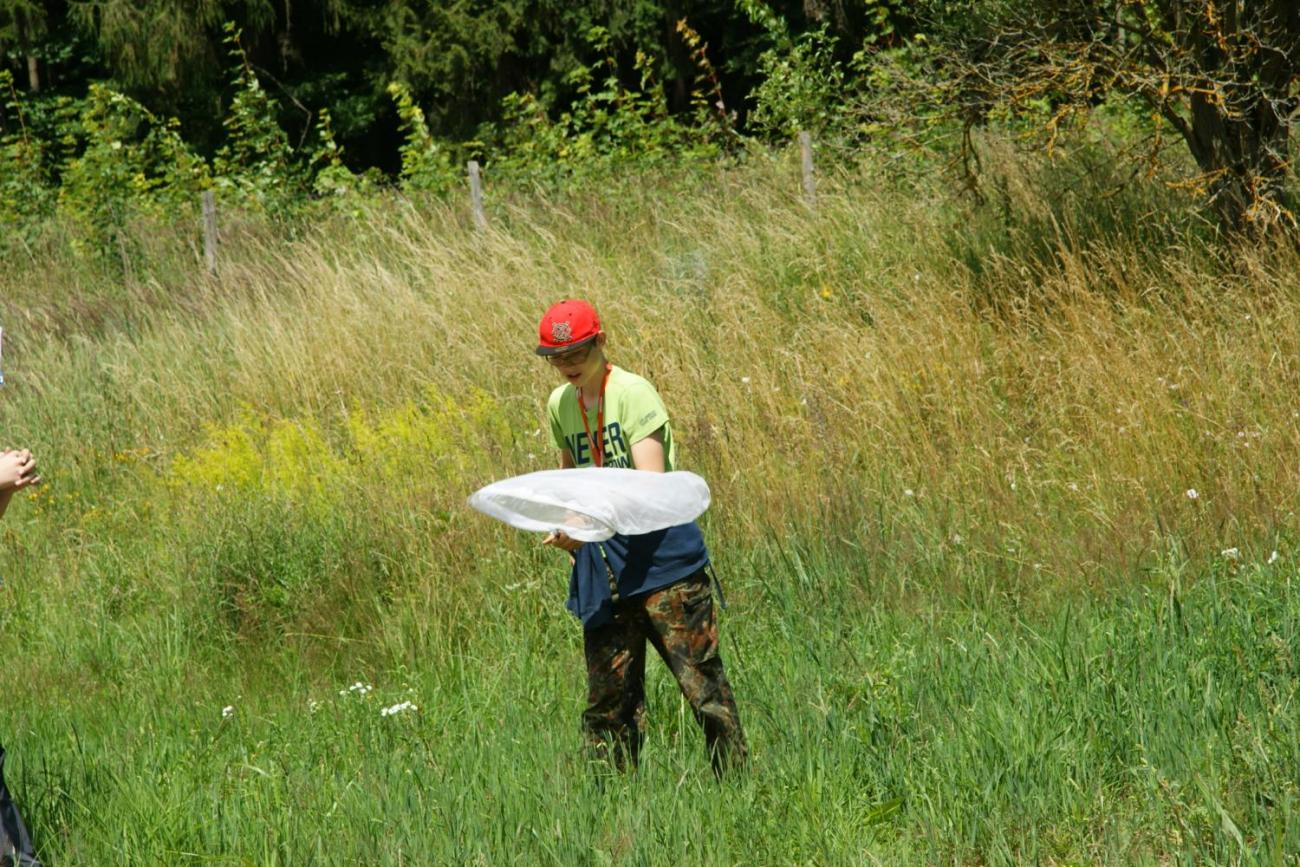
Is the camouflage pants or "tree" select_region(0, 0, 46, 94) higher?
"tree" select_region(0, 0, 46, 94)

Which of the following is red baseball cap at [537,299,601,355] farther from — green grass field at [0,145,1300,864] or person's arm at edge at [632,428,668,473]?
green grass field at [0,145,1300,864]

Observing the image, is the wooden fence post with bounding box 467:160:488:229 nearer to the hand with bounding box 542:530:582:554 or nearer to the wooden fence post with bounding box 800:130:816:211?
the wooden fence post with bounding box 800:130:816:211

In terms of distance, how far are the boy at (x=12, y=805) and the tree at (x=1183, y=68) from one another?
19.2ft

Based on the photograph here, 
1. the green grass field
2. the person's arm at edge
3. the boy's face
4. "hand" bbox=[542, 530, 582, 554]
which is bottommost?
the green grass field

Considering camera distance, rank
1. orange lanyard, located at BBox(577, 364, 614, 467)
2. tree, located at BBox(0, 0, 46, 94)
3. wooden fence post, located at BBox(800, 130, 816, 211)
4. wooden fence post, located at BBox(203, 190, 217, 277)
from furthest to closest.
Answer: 1. tree, located at BBox(0, 0, 46, 94)
2. wooden fence post, located at BBox(203, 190, 217, 277)
3. wooden fence post, located at BBox(800, 130, 816, 211)
4. orange lanyard, located at BBox(577, 364, 614, 467)

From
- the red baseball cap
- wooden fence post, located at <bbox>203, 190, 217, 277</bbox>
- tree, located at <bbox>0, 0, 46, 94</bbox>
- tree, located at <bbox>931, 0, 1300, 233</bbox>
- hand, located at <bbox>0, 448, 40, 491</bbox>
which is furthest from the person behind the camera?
tree, located at <bbox>0, 0, 46, 94</bbox>

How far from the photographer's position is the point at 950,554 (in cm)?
596

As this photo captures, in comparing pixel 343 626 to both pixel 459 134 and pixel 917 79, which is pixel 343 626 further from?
pixel 459 134

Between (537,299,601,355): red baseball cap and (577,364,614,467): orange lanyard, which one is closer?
(537,299,601,355): red baseball cap

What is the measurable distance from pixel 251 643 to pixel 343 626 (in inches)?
17.8

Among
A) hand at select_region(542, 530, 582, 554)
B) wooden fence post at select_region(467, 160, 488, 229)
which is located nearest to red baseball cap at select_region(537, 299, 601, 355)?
hand at select_region(542, 530, 582, 554)

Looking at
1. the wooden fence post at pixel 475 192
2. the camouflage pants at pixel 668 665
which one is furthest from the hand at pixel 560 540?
the wooden fence post at pixel 475 192

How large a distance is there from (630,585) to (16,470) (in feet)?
5.50

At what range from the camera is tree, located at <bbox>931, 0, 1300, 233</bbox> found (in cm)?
796
